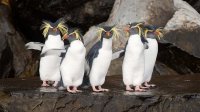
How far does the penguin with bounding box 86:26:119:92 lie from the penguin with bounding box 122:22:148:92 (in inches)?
8.1

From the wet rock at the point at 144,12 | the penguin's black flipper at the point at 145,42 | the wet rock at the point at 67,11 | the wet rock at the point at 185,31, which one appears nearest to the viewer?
the penguin's black flipper at the point at 145,42

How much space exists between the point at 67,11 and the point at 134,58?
497 cm

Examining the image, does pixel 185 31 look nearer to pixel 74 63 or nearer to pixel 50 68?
pixel 50 68

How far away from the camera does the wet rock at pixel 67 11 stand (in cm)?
1072

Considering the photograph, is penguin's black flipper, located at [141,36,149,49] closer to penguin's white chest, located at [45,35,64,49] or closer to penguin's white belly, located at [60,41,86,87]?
penguin's white belly, located at [60,41,86,87]

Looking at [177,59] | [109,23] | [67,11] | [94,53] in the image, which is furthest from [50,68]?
[67,11]

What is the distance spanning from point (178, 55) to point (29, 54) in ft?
10.3

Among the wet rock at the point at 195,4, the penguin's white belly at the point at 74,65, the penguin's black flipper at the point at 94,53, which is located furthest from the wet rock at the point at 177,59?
the penguin's white belly at the point at 74,65

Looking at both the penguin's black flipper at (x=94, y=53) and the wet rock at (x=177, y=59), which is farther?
the wet rock at (x=177, y=59)

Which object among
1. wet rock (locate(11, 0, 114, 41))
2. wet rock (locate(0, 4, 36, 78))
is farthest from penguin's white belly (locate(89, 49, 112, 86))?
wet rock (locate(11, 0, 114, 41))

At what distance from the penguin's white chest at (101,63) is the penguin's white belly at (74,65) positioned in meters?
0.14

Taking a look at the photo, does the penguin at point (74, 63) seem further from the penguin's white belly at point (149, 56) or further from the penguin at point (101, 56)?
the penguin's white belly at point (149, 56)

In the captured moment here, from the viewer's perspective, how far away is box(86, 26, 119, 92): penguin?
19.9 feet

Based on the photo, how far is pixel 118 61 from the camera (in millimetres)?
8992
